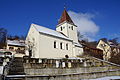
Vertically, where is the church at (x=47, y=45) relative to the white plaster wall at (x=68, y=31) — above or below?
below

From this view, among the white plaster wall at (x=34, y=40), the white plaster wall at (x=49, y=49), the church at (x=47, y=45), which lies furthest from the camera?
the white plaster wall at (x=34, y=40)

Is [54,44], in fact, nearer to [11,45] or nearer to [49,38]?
[49,38]

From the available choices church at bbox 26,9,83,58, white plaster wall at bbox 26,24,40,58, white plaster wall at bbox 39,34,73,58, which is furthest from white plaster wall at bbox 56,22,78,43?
white plaster wall at bbox 26,24,40,58

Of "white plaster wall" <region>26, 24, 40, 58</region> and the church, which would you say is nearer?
the church

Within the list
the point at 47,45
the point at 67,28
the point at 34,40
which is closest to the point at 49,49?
the point at 47,45

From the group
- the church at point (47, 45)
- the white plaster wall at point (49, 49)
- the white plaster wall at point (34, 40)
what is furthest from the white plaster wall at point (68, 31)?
the white plaster wall at point (34, 40)

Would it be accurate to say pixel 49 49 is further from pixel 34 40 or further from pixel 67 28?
pixel 67 28

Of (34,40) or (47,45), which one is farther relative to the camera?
(34,40)

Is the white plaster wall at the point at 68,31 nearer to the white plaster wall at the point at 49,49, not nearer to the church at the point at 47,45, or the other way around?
the church at the point at 47,45

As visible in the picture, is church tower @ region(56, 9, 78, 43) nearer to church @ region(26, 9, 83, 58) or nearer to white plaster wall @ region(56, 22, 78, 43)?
white plaster wall @ region(56, 22, 78, 43)

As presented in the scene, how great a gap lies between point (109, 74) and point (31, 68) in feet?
31.1

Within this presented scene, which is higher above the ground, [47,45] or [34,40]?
[34,40]

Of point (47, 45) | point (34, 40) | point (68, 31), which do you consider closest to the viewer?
point (47, 45)

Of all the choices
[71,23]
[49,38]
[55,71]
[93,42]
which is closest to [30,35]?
[49,38]
